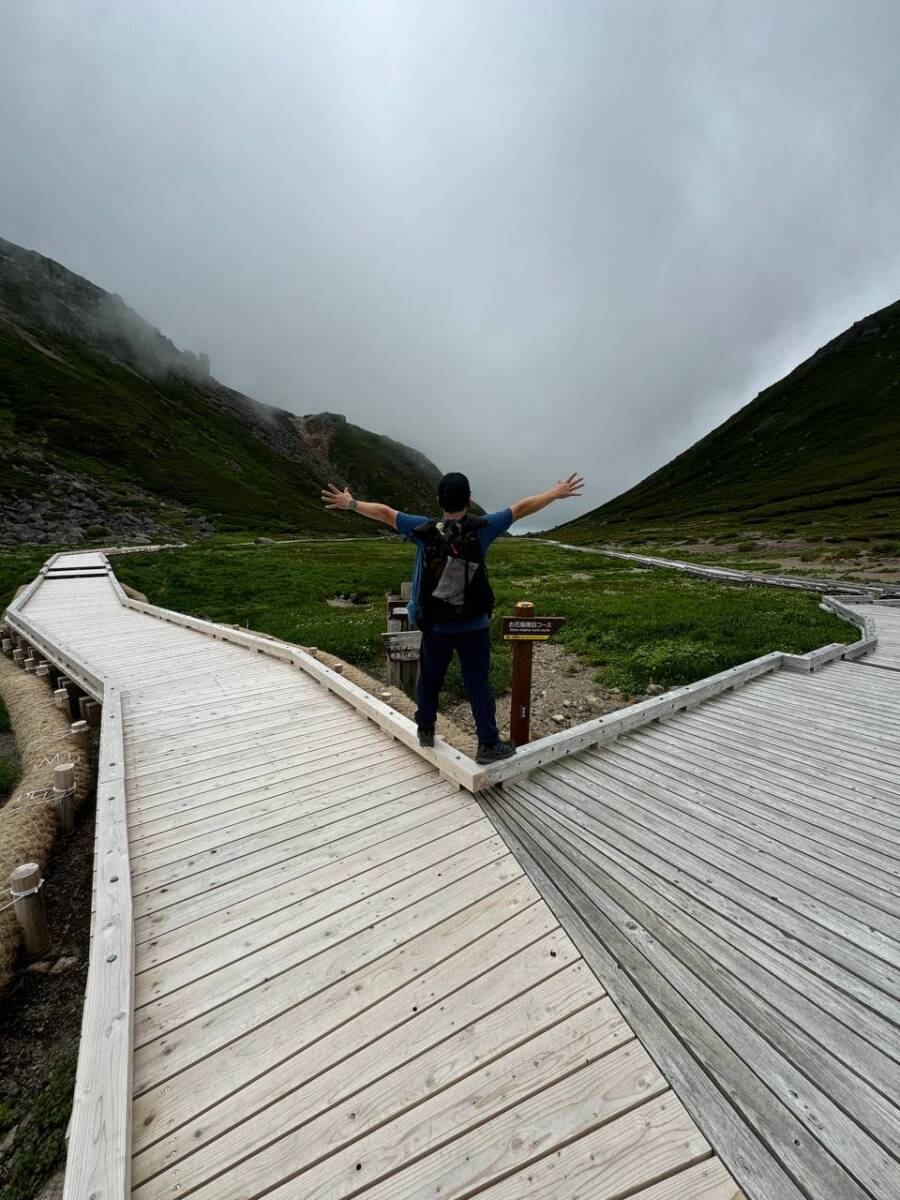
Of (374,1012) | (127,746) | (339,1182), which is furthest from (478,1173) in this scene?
(127,746)

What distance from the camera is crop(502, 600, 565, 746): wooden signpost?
5.69 meters

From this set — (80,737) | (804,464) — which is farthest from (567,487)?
(804,464)

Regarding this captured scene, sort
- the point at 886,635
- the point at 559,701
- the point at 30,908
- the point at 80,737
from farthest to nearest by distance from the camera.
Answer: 1. the point at 886,635
2. the point at 559,701
3. the point at 80,737
4. the point at 30,908

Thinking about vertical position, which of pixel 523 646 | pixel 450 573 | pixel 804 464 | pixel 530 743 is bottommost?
pixel 530 743

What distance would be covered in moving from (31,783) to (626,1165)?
24.5 ft

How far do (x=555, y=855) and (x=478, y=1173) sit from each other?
6.73ft

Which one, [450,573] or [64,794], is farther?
[64,794]

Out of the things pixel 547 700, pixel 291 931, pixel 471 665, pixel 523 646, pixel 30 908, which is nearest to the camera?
pixel 291 931

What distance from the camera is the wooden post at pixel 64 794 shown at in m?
5.64

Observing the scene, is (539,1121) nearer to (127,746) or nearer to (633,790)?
(633,790)

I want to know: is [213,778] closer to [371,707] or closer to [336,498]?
[371,707]

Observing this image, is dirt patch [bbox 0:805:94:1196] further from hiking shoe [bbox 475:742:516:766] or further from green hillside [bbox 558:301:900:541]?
green hillside [bbox 558:301:900:541]

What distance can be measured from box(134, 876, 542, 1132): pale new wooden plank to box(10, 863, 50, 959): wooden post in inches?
99.3

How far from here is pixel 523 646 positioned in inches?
239
